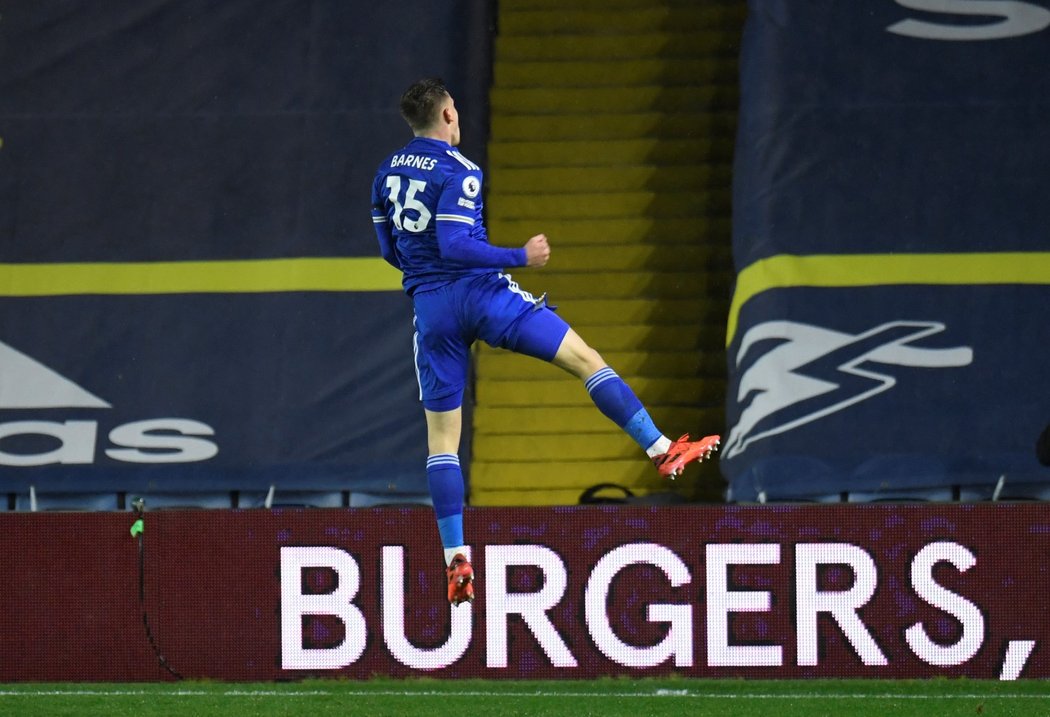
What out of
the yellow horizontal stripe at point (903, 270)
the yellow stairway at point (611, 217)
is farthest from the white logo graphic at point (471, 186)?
the yellow stairway at point (611, 217)

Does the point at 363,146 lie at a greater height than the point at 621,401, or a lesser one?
greater

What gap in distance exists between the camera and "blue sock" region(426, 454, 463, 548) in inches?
231

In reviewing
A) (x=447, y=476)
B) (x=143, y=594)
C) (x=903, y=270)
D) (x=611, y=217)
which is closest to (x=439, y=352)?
(x=447, y=476)

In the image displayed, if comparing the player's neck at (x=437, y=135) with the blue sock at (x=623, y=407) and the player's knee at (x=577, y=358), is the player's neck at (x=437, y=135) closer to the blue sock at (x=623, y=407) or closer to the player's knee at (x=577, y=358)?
the player's knee at (x=577, y=358)

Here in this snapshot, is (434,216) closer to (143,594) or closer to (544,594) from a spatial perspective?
(544,594)

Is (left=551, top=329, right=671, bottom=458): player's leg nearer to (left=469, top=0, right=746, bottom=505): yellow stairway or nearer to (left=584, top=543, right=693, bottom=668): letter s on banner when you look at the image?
(left=584, top=543, right=693, bottom=668): letter s on banner

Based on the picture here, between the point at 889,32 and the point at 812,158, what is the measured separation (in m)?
0.72

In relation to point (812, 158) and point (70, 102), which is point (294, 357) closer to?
point (70, 102)

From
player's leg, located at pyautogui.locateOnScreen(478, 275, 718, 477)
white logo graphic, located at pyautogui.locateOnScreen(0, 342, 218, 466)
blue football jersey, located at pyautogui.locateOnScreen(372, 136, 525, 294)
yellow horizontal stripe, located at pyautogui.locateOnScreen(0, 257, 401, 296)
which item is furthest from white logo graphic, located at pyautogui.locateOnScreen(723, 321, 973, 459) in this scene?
blue football jersey, located at pyautogui.locateOnScreen(372, 136, 525, 294)

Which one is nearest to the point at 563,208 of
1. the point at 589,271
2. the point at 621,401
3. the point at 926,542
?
the point at 589,271

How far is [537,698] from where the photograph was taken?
6.80m

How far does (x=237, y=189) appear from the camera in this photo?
895 centimetres

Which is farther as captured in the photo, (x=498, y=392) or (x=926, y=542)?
(x=498, y=392)

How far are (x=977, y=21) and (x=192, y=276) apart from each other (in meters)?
4.07
